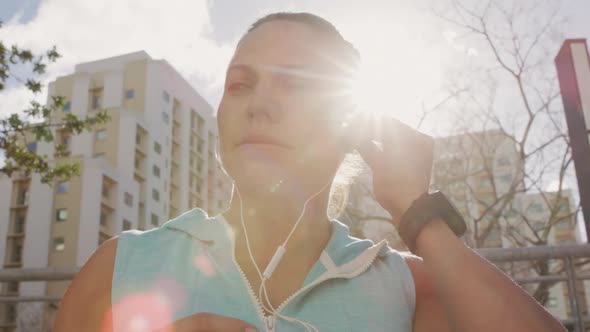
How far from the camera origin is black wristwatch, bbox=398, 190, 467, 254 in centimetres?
192

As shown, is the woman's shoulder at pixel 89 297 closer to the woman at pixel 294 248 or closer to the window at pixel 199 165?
the woman at pixel 294 248

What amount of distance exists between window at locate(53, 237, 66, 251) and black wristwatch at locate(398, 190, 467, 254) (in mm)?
43711

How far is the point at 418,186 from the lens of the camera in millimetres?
2041

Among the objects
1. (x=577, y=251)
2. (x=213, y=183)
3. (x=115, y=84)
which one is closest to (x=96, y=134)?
(x=115, y=84)

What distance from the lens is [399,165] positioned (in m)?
2.07

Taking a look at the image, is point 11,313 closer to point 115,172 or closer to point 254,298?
point 254,298

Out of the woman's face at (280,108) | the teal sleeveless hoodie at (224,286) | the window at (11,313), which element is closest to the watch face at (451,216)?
the teal sleeveless hoodie at (224,286)

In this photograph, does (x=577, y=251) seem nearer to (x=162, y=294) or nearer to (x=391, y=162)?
(x=391, y=162)

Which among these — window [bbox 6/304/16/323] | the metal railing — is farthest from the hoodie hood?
window [bbox 6/304/16/323]

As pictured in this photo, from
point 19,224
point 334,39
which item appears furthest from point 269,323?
point 19,224

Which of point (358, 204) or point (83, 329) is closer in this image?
point (83, 329)

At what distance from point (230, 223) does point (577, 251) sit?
2.11m

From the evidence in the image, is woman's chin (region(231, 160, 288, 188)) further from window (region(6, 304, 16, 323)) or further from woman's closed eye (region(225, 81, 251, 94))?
window (region(6, 304, 16, 323))

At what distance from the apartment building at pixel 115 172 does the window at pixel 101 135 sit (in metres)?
0.09
